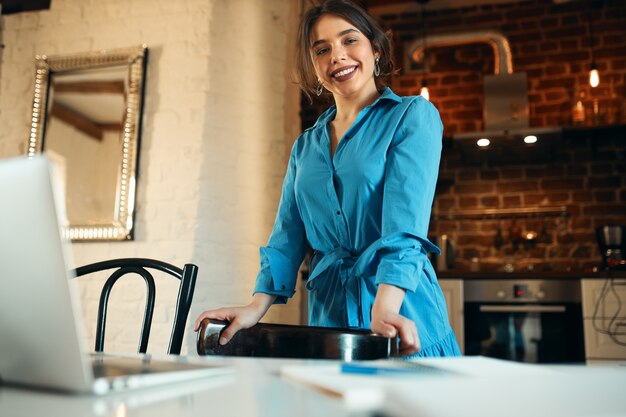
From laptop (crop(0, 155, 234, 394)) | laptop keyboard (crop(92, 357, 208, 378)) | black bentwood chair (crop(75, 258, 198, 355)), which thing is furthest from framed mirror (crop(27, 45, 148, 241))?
laptop (crop(0, 155, 234, 394))

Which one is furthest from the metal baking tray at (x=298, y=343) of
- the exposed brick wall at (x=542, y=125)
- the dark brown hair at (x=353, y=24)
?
the exposed brick wall at (x=542, y=125)

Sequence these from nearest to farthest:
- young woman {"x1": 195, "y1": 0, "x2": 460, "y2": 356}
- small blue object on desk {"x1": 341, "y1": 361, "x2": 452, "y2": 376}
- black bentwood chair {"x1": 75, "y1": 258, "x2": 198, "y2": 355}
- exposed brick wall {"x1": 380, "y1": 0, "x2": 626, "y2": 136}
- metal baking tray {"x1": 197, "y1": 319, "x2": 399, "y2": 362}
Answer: small blue object on desk {"x1": 341, "y1": 361, "x2": 452, "y2": 376} → metal baking tray {"x1": 197, "y1": 319, "x2": 399, "y2": 362} → young woman {"x1": 195, "y1": 0, "x2": 460, "y2": 356} → black bentwood chair {"x1": 75, "y1": 258, "x2": 198, "y2": 355} → exposed brick wall {"x1": 380, "y1": 0, "x2": 626, "y2": 136}

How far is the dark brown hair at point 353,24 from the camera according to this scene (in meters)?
1.29

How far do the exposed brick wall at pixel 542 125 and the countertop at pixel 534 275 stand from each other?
2.19ft

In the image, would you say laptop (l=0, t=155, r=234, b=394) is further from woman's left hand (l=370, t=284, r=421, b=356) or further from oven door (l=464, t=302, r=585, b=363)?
oven door (l=464, t=302, r=585, b=363)

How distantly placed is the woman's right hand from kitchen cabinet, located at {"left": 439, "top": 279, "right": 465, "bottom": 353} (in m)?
2.27

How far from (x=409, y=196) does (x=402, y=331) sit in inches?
11.9

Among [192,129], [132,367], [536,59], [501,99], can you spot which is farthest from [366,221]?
[536,59]

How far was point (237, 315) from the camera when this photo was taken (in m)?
1.05

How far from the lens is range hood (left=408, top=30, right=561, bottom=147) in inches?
141

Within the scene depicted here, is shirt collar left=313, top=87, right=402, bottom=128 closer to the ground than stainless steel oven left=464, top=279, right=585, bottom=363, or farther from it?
farther from it

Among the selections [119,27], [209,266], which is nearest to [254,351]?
[209,266]

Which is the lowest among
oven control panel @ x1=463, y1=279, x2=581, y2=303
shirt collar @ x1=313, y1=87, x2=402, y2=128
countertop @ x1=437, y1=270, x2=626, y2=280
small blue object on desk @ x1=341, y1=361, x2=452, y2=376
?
small blue object on desk @ x1=341, y1=361, x2=452, y2=376

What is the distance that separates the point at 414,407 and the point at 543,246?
3.92 m
